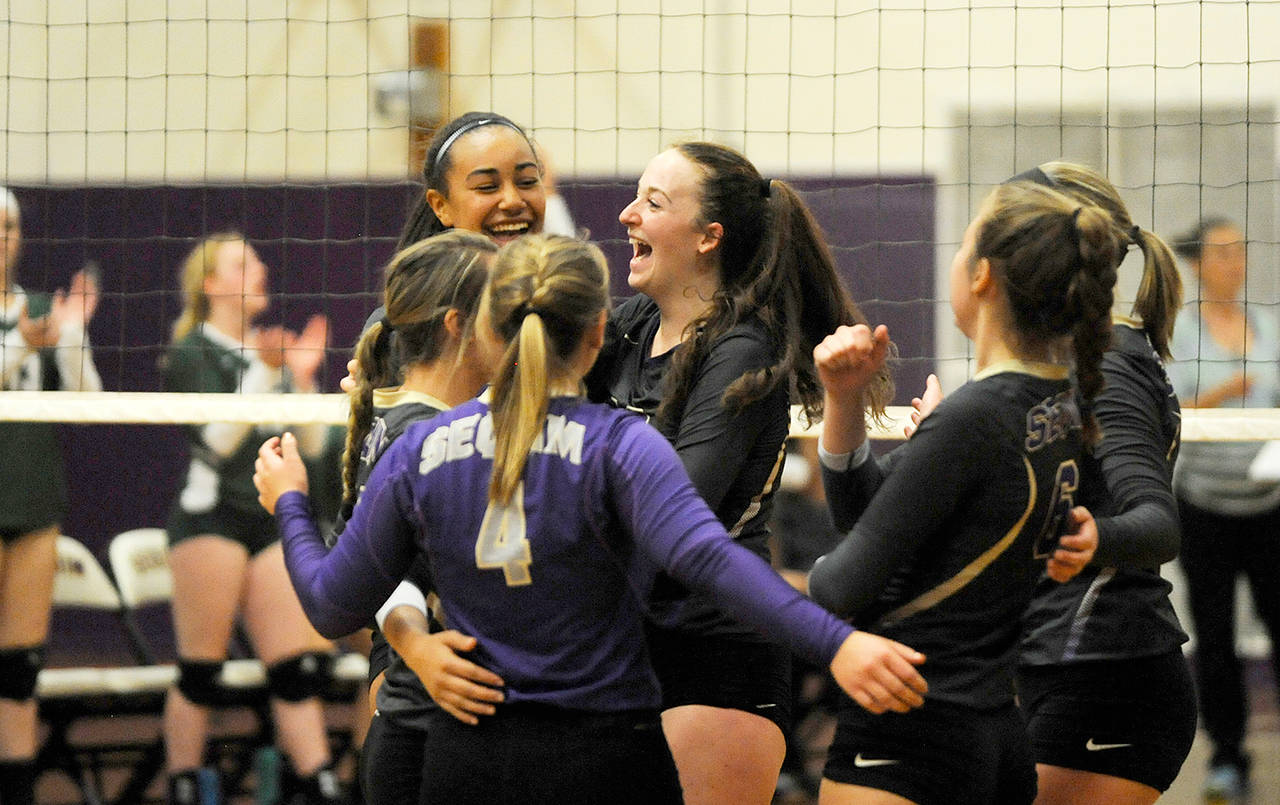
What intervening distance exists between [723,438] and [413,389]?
52cm

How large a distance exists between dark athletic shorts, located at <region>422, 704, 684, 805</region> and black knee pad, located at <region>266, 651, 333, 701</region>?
3.21 meters

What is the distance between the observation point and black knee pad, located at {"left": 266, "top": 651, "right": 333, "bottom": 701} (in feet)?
16.7

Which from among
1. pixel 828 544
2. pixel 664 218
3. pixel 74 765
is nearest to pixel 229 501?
pixel 74 765

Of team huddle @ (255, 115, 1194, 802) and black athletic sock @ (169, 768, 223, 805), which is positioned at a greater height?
team huddle @ (255, 115, 1194, 802)

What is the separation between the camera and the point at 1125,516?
7.33 ft

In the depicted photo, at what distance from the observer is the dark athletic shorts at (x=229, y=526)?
510cm

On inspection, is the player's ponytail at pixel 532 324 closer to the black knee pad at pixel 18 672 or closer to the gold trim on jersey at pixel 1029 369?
the gold trim on jersey at pixel 1029 369

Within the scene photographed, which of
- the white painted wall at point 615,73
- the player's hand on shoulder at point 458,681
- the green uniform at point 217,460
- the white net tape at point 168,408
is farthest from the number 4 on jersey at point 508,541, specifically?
the white painted wall at point 615,73

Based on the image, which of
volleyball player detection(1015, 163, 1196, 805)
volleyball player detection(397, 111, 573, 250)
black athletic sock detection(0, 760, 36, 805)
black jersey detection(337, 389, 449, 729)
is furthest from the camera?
black athletic sock detection(0, 760, 36, 805)

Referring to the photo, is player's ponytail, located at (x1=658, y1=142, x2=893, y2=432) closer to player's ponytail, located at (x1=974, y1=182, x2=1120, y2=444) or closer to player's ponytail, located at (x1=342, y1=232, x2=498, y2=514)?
player's ponytail, located at (x1=342, y1=232, x2=498, y2=514)

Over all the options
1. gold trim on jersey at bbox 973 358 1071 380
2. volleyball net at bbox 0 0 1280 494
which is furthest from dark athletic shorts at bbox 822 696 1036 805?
volleyball net at bbox 0 0 1280 494

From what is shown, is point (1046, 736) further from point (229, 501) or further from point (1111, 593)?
point (229, 501)

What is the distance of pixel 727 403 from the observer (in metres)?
2.51

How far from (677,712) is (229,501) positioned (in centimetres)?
293
